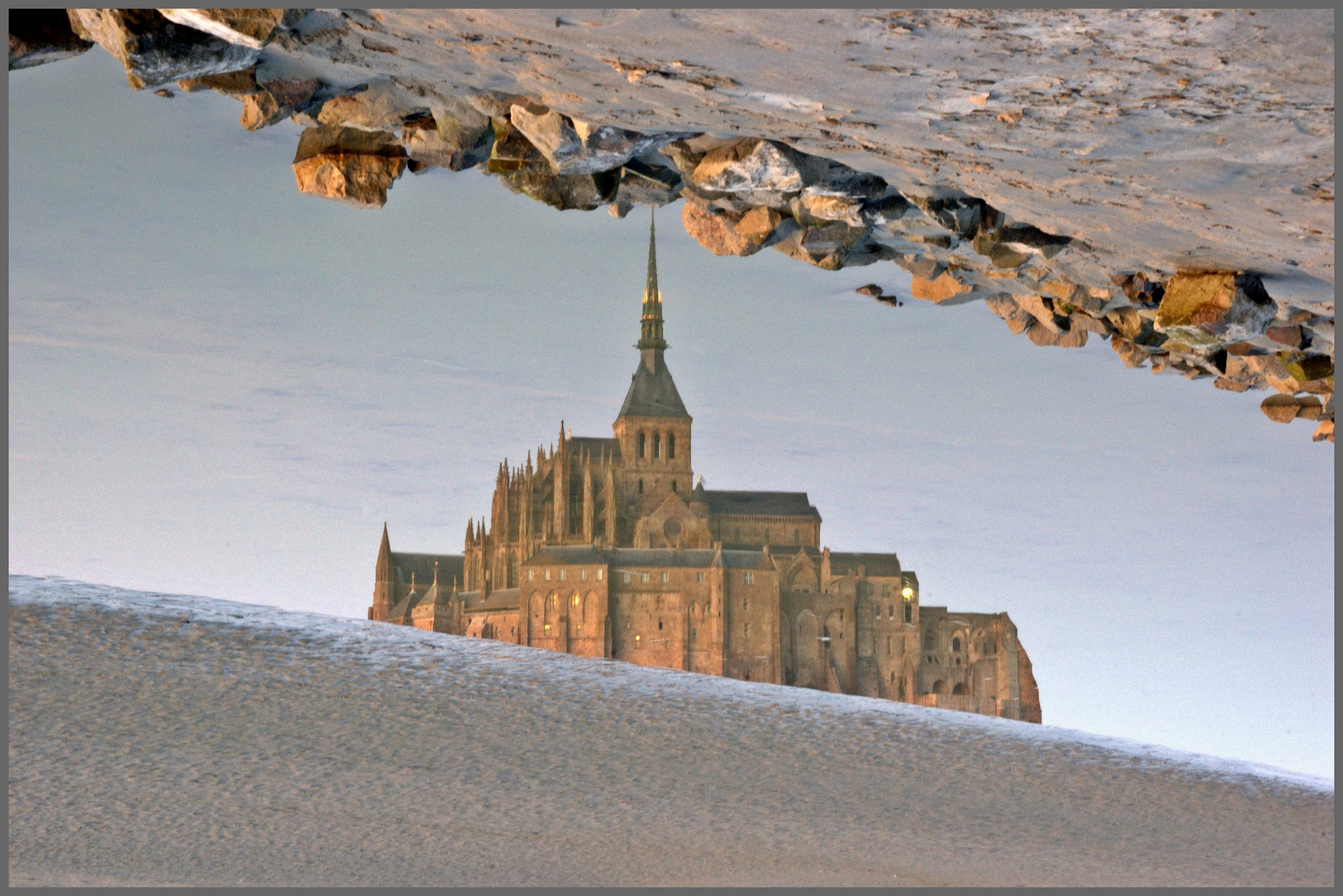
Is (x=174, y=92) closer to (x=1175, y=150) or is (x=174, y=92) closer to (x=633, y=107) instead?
(x=633, y=107)

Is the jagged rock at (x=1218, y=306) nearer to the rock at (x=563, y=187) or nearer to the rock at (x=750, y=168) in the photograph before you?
the rock at (x=750, y=168)

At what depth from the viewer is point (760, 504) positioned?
3063 inches

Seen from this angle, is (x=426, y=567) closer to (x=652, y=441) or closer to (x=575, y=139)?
(x=652, y=441)

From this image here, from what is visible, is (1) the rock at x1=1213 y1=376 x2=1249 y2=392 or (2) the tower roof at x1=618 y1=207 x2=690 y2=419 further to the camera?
(2) the tower roof at x1=618 y1=207 x2=690 y2=419

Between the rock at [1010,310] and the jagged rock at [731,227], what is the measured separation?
142cm

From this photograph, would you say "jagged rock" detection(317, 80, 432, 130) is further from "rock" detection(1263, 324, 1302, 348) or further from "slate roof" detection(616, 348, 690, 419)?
"slate roof" detection(616, 348, 690, 419)

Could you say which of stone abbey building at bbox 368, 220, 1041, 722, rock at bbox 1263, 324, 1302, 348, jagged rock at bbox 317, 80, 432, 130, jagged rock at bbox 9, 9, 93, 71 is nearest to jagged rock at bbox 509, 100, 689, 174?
jagged rock at bbox 317, 80, 432, 130

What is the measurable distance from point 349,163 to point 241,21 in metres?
0.98

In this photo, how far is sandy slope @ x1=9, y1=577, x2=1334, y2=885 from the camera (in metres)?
4.68

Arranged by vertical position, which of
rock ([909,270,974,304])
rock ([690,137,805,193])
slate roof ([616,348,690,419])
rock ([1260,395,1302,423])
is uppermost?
slate roof ([616,348,690,419])

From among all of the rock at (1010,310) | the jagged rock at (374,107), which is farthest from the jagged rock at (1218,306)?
the jagged rock at (374,107)

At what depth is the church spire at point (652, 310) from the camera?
86.1 meters

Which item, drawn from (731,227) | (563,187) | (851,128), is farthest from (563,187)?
(851,128)

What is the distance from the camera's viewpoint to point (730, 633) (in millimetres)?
67062
